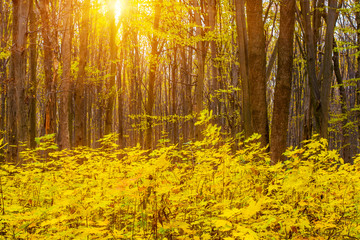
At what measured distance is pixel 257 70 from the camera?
5246 mm

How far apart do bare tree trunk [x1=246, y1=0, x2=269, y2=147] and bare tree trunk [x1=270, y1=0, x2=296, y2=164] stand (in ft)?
0.59

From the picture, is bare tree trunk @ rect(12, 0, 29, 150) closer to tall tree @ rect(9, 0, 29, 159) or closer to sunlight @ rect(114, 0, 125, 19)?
tall tree @ rect(9, 0, 29, 159)

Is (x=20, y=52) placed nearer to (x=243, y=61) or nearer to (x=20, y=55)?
(x=20, y=55)

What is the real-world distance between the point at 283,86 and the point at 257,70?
1.76ft

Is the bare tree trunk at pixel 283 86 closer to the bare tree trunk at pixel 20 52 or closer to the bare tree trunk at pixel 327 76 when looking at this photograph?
the bare tree trunk at pixel 327 76

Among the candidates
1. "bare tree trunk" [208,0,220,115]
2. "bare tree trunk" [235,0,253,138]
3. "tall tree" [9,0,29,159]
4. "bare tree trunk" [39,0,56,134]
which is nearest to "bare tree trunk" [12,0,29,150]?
"tall tree" [9,0,29,159]

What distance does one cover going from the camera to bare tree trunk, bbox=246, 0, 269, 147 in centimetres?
519

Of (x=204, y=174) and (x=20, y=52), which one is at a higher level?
(x=20, y=52)

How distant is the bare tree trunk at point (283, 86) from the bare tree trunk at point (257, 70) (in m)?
0.18

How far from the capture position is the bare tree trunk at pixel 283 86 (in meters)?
5.11

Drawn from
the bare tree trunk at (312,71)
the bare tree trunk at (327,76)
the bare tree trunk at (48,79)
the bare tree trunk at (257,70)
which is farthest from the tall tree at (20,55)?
the bare tree trunk at (327,76)

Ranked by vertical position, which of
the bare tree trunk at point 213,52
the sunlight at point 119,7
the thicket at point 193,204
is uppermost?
the sunlight at point 119,7

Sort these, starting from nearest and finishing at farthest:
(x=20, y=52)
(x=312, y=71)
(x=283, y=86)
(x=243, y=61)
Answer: (x=283, y=86), (x=243, y=61), (x=20, y=52), (x=312, y=71)

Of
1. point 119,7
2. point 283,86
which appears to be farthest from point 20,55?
point 119,7
